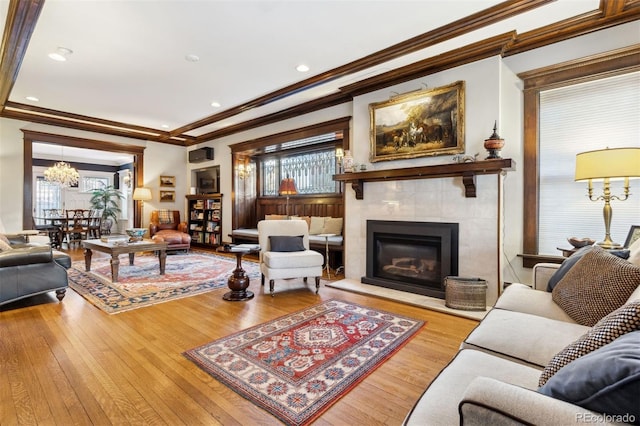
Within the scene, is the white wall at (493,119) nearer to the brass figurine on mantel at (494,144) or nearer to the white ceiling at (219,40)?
the brass figurine on mantel at (494,144)

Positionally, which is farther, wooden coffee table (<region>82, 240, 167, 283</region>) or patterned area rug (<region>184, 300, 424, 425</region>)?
wooden coffee table (<region>82, 240, 167, 283</region>)

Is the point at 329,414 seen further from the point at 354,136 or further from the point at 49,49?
the point at 49,49

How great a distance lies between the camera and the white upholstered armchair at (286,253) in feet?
11.9

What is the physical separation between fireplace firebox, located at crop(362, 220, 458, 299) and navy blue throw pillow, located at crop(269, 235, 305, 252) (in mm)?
983

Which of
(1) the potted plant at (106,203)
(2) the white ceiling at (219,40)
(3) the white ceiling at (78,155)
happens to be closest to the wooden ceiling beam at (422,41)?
(2) the white ceiling at (219,40)

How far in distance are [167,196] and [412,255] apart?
6.47 m

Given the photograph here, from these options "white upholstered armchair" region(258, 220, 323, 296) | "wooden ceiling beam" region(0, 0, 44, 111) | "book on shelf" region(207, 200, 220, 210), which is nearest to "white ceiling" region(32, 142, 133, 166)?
"book on shelf" region(207, 200, 220, 210)

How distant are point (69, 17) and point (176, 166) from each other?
5.36m

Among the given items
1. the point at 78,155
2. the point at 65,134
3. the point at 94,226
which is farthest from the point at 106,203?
the point at 65,134

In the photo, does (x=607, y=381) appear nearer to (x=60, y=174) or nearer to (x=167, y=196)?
(x=167, y=196)

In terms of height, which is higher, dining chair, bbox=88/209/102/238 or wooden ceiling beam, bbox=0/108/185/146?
wooden ceiling beam, bbox=0/108/185/146

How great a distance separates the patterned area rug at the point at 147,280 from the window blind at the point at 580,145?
386 cm

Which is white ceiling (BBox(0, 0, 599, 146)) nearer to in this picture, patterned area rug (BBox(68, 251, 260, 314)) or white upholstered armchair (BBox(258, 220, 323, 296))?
white upholstered armchair (BBox(258, 220, 323, 296))

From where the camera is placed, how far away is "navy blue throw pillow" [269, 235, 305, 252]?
3908 mm
